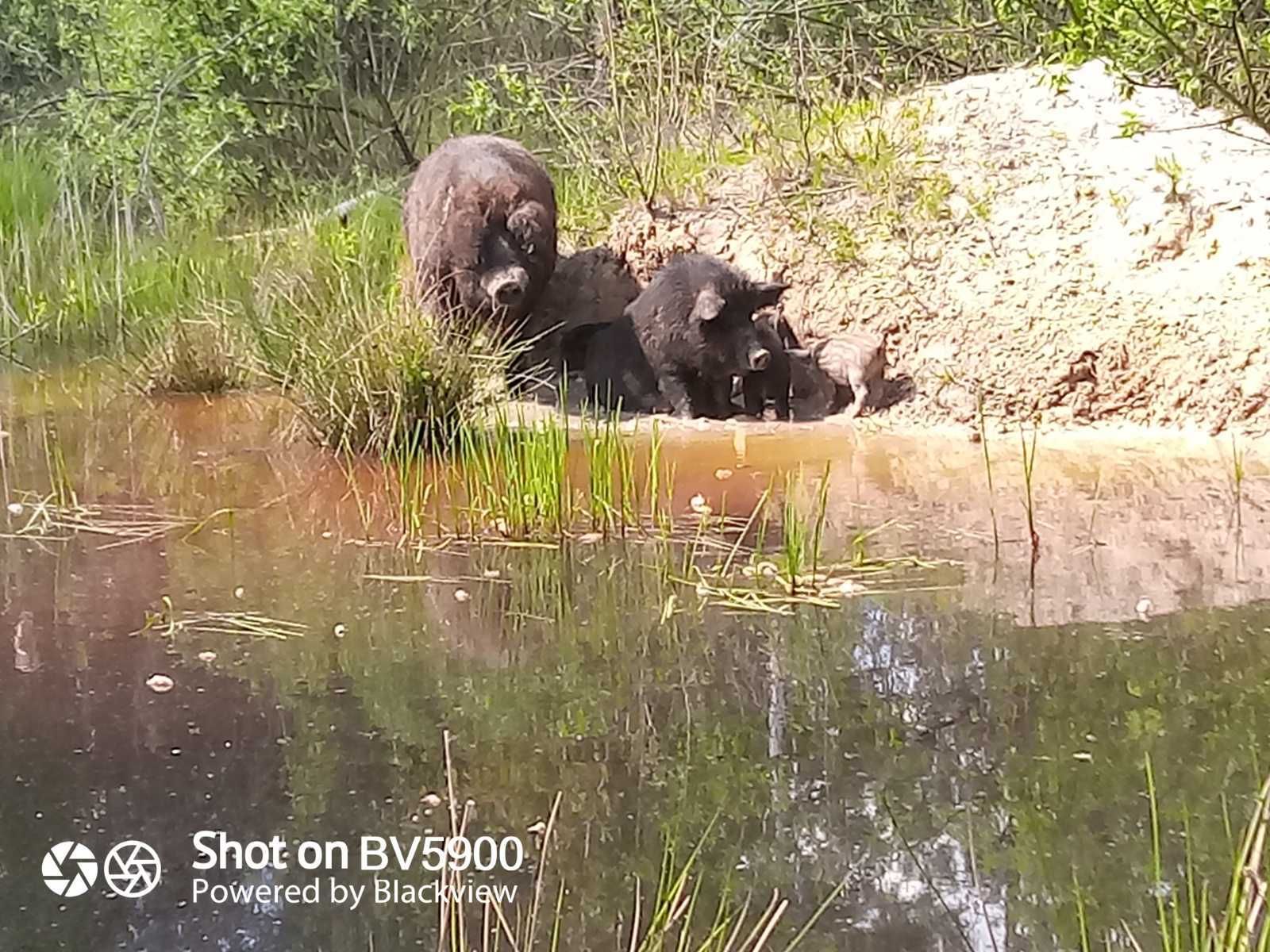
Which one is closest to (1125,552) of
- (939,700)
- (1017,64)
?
(939,700)

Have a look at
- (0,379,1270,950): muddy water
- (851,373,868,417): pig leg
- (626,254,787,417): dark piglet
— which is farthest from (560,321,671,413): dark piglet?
(0,379,1270,950): muddy water

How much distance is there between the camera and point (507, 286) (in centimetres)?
646

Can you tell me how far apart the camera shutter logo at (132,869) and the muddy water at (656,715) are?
27mm

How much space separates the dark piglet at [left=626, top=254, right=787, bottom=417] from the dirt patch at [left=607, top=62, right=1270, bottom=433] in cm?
62

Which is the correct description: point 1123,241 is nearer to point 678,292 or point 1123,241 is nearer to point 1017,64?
point 678,292

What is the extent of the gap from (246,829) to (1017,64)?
7414 mm

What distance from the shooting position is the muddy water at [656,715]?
2.30 meters

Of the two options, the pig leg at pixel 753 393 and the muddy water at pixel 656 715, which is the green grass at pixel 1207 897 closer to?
the muddy water at pixel 656 715

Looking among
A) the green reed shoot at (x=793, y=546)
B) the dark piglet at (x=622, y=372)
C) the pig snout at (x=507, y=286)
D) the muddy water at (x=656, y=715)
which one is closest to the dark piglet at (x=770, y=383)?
the dark piglet at (x=622, y=372)

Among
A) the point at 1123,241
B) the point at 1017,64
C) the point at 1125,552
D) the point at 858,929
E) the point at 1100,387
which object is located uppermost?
the point at 1017,64

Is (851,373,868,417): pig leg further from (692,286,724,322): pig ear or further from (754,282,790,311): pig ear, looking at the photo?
(692,286,724,322): pig ear

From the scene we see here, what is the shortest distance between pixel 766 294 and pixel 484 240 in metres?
1.24

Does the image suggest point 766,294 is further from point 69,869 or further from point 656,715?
point 69,869

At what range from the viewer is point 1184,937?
213cm
